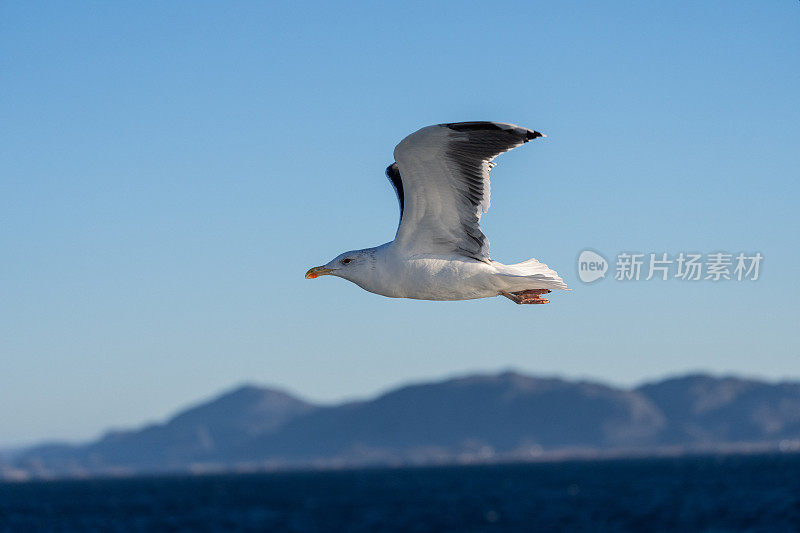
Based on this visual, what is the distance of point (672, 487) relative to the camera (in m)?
Answer: 185

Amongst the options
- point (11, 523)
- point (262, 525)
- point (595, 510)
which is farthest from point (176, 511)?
point (595, 510)

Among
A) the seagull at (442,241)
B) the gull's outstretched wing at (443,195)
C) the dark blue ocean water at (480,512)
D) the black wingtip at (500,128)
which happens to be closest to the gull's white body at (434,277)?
the seagull at (442,241)

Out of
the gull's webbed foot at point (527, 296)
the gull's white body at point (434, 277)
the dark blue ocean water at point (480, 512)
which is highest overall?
the gull's white body at point (434, 277)

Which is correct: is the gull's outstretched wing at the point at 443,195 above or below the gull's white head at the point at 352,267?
above

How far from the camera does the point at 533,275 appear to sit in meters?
11.9

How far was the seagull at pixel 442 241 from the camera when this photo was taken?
1120 cm

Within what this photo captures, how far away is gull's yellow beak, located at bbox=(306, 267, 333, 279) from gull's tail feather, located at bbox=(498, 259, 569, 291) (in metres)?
2.03

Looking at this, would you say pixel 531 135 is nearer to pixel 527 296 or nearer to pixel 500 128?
pixel 500 128

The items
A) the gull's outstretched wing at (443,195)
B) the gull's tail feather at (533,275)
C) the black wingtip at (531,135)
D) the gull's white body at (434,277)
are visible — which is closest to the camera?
the black wingtip at (531,135)

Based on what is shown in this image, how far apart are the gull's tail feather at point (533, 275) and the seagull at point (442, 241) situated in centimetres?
1

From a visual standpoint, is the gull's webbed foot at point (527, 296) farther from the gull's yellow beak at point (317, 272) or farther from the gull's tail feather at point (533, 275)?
the gull's yellow beak at point (317, 272)

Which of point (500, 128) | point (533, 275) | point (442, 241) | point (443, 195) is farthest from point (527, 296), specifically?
point (500, 128)

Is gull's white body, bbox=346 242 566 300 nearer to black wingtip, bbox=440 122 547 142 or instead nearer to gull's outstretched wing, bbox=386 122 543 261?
gull's outstretched wing, bbox=386 122 543 261

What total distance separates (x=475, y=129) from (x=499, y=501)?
167 metres
